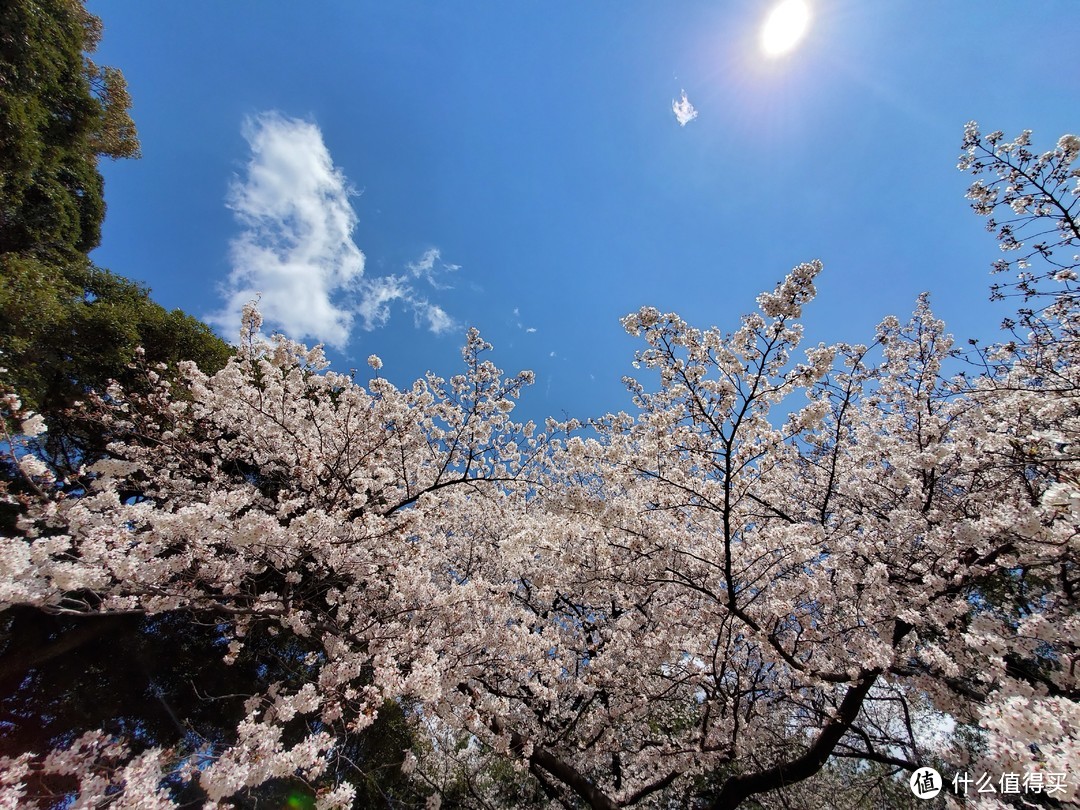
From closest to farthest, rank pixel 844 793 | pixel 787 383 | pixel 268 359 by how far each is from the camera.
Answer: pixel 787 383, pixel 268 359, pixel 844 793

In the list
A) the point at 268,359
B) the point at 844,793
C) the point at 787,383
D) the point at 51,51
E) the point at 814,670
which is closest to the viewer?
the point at 787,383

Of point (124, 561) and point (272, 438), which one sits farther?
point (272, 438)

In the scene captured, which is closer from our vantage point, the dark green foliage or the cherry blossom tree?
the cherry blossom tree

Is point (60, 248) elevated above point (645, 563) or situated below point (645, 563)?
above

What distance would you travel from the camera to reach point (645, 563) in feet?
19.5

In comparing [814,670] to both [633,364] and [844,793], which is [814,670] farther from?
[844,793]

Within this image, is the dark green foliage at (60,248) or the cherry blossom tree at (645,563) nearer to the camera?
the cherry blossom tree at (645,563)

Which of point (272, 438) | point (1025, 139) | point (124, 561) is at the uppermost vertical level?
point (1025, 139)

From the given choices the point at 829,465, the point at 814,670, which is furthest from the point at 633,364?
the point at 829,465

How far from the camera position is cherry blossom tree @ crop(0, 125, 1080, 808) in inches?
163

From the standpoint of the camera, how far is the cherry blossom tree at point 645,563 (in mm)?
4148

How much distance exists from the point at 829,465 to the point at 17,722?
14130 millimetres

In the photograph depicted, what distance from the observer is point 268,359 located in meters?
7.23

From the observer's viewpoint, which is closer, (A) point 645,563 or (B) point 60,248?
(A) point 645,563
